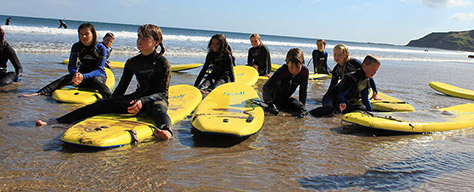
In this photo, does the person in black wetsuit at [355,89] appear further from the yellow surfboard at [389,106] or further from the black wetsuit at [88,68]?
the black wetsuit at [88,68]

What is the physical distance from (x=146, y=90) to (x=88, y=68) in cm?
240

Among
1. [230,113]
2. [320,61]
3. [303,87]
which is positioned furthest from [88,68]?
[320,61]

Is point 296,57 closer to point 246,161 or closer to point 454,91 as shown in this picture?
point 246,161

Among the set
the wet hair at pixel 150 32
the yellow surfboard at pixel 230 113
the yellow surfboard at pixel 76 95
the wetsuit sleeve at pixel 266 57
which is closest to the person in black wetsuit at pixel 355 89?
the yellow surfboard at pixel 230 113

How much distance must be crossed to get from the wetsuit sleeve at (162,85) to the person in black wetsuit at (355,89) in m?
2.59

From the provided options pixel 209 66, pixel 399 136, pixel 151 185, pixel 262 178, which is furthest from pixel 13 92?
pixel 399 136

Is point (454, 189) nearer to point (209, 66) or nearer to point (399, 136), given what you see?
point (399, 136)

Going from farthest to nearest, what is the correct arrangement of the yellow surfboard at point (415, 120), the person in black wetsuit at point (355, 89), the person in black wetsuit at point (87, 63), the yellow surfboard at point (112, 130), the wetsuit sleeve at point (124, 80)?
1. the person in black wetsuit at point (87, 63)
2. the person in black wetsuit at point (355, 89)
3. the yellow surfboard at point (415, 120)
4. the wetsuit sleeve at point (124, 80)
5. the yellow surfboard at point (112, 130)

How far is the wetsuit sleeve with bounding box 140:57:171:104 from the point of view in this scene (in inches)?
164

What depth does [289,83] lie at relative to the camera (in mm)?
5590

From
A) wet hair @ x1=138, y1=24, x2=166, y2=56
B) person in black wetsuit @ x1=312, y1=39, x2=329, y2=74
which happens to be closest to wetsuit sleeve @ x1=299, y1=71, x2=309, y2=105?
wet hair @ x1=138, y1=24, x2=166, y2=56

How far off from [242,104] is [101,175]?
249 centimetres

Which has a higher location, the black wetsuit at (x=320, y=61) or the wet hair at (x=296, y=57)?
the wet hair at (x=296, y=57)

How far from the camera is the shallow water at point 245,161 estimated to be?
2.74 metres
